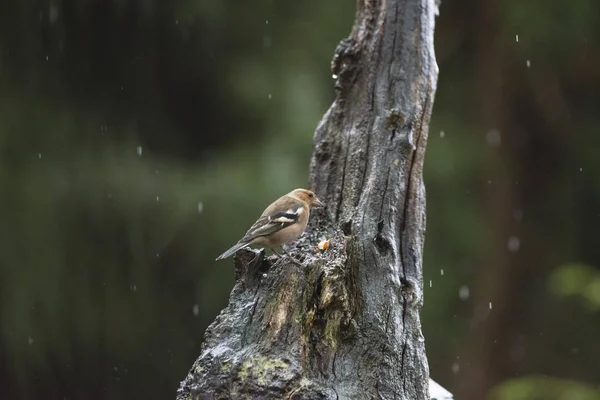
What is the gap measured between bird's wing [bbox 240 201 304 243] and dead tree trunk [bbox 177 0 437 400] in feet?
0.43

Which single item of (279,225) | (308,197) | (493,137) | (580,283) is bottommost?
(580,283)

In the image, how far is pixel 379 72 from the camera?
4.56 meters

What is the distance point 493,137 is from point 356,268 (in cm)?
645

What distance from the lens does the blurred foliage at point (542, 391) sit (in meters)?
7.47

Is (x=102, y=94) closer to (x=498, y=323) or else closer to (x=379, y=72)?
(x=379, y=72)

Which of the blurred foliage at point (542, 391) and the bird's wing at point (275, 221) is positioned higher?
the bird's wing at point (275, 221)

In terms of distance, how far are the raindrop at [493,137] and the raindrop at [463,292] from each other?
1.57 m

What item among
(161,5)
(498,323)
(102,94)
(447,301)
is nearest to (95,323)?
(102,94)

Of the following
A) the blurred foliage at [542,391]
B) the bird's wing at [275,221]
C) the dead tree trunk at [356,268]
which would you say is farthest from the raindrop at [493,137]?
the bird's wing at [275,221]

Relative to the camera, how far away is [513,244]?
945cm

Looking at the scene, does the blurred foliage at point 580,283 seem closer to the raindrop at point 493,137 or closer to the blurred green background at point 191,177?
the blurred green background at point 191,177

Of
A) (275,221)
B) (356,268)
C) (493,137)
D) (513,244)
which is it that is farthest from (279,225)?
(513,244)

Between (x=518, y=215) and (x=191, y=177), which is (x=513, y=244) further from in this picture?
(x=191, y=177)

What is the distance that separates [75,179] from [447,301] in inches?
A: 164
